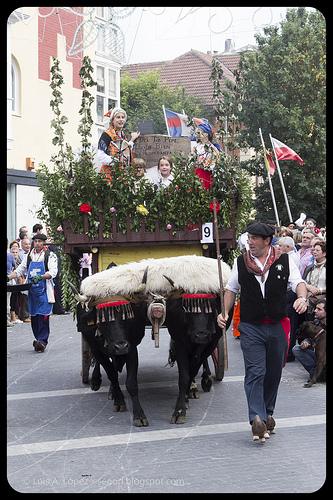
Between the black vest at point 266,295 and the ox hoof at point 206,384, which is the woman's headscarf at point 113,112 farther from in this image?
the ox hoof at point 206,384

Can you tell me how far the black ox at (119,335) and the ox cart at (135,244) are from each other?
0.66 metres

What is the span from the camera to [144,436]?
6.39 metres

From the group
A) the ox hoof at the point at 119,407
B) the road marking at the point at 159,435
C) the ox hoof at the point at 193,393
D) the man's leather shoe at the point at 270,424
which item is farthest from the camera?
the ox hoof at the point at 193,393

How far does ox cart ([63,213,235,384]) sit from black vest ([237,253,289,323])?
1.36m

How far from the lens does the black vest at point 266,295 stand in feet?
20.2

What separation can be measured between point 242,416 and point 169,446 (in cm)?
113

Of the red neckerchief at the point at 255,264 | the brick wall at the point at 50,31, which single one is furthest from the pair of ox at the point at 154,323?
the brick wall at the point at 50,31

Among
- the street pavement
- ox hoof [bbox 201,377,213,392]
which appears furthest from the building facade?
ox hoof [bbox 201,377,213,392]

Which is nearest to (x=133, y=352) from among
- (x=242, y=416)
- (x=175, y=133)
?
(x=242, y=416)

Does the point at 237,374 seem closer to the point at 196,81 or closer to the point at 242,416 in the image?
the point at 242,416

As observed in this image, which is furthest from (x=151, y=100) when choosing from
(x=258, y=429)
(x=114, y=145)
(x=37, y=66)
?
(x=37, y=66)

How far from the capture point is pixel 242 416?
703cm

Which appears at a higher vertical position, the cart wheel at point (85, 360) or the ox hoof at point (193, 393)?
the cart wheel at point (85, 360)

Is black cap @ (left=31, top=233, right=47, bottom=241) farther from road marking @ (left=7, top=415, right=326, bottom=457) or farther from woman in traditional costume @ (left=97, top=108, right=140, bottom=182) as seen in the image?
road marking @ (left=7, top=415, right=326, bottom=457)
